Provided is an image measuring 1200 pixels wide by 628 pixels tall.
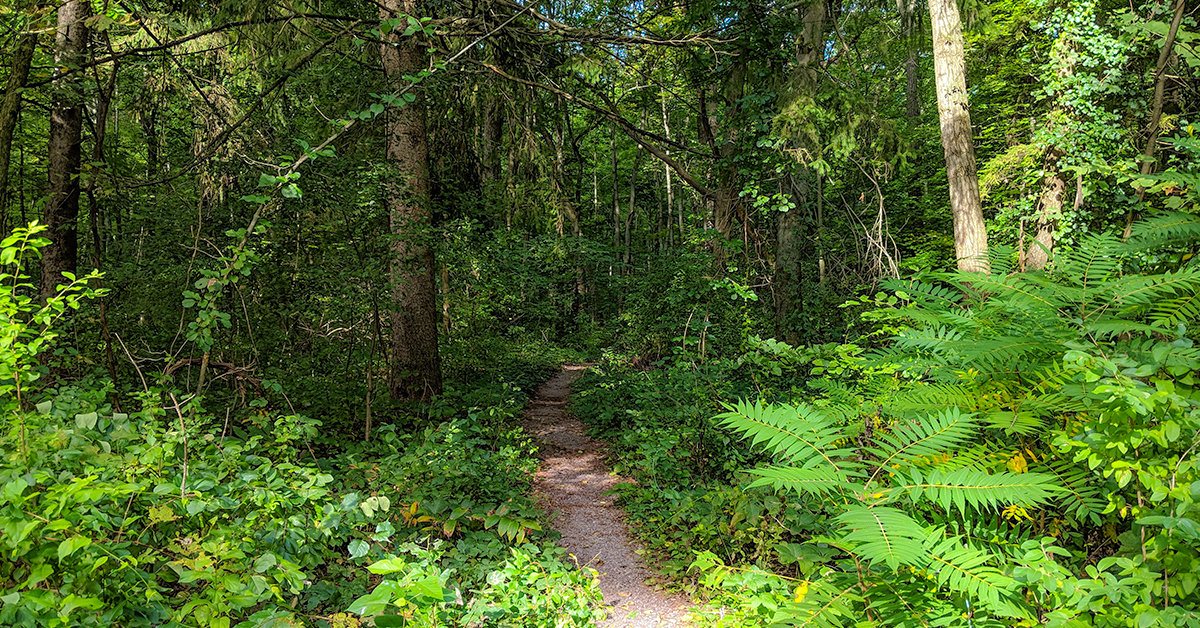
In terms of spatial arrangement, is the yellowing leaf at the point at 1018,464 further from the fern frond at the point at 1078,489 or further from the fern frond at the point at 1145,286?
the fern frond at the point at 1145,286

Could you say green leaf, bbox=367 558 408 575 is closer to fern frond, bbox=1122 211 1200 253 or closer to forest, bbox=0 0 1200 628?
forest, bbox=0 0 1200 628

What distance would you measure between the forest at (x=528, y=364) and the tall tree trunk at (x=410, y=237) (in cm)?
5

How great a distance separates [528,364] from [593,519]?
26.7ft

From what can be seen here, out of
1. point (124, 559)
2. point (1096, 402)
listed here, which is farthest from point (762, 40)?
point (124, 559)

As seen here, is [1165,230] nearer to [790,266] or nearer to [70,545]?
[70,545]

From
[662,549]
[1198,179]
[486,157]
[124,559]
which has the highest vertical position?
[486,157]

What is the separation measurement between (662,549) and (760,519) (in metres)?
1.10

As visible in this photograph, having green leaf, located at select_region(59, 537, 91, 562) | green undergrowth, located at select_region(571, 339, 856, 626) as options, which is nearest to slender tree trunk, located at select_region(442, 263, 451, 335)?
green undergrowth, located at select_region(571, 339, 856, 626)

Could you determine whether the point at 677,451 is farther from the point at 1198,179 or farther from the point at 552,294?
the point at 552,294

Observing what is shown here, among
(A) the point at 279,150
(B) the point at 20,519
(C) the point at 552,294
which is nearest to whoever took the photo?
(B) the point at 20,519

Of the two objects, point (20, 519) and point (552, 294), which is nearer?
point (20, 519)

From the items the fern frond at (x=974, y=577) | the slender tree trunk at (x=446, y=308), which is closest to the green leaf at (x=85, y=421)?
the fern frond at (x=974, y=577)

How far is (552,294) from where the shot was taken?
2178cm

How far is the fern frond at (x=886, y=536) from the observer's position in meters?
1.52
